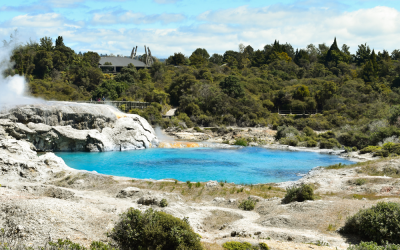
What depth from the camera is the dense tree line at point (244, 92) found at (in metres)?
43.2

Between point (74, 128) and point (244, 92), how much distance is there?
96.5 ft

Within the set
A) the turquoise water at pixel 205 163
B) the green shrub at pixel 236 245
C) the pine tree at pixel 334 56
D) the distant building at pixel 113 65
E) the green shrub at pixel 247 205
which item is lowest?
the turquoise water at pixel 205 163

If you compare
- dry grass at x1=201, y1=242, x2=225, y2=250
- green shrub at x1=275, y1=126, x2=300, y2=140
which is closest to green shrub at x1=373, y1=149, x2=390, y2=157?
green shrub at x1=275, y1=126, x2=300, y2=140

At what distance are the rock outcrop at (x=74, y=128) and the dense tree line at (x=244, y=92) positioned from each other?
9744 millimetres

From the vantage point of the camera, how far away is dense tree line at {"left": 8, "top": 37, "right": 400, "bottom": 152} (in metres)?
43.2

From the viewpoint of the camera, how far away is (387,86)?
2336 inches

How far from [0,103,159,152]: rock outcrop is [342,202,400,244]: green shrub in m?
23.9

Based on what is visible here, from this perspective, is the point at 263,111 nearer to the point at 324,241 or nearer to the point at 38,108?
the point at 38,108

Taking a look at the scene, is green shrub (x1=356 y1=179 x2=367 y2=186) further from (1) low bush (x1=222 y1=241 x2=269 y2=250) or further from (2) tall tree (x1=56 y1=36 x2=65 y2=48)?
(2) tall tree (x1=56 y1=36 x2=65 y2=48)

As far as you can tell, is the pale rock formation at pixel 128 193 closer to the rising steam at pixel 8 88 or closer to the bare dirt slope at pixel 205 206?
the bare dirt slope at pixel 205 206

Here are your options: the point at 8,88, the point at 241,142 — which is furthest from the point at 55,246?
the point at 241,142

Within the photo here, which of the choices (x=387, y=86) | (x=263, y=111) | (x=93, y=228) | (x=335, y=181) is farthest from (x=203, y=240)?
(x=387, y=86)

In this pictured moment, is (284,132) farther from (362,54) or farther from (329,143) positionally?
(362,54)

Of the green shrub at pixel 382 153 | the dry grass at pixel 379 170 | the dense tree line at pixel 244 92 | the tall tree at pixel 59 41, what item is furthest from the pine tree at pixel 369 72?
the tall tree at pixel 59 41
